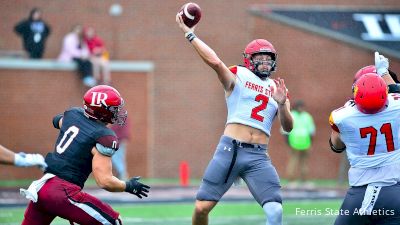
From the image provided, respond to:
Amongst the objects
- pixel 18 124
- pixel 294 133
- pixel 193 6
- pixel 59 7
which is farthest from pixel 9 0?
pixel 193 6

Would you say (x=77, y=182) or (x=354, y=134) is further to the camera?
(x=77, y=182)

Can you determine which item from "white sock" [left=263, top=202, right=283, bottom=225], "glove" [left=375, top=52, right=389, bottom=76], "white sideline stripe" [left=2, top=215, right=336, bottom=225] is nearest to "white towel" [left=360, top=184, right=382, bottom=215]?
"glove" [left=375, top=52, right=389, bottom=76]

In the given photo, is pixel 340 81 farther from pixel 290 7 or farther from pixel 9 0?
pixel 9 0

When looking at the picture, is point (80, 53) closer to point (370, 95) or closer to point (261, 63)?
point (261, 63)

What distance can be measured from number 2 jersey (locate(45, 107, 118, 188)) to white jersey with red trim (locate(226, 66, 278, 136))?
1.66 meters

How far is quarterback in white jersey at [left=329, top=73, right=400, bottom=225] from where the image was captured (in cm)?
698

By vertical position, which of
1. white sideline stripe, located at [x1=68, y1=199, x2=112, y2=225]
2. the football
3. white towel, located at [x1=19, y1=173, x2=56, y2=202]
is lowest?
white sideline stripe, located at [x1=68, y1=199, x2=112, y2=225]

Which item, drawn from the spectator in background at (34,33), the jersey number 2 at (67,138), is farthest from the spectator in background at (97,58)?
the jersey number 2 at (67,138)

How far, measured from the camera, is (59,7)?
72.2ft

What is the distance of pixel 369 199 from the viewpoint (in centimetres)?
701

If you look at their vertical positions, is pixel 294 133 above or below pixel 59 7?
below

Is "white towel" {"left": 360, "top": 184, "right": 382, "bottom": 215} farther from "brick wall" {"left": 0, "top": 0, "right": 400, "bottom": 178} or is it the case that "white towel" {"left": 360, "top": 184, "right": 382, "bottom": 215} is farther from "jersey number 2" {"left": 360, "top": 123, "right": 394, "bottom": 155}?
"brick wall" {"left": 0, "top": 0, "right": 400, "bottom": 178}

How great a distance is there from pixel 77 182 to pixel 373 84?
8.35 feet

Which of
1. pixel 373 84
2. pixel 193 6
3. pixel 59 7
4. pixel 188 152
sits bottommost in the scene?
pixel 188 152
